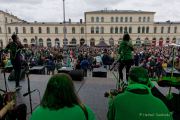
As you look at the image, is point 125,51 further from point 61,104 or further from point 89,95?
point 61,104

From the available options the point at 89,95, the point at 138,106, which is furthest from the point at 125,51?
the point at 138,106

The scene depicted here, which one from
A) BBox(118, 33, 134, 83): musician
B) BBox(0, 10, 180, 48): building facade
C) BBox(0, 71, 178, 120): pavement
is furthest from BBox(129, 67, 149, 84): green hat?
BBox(0, 10, 180, 48): building facade

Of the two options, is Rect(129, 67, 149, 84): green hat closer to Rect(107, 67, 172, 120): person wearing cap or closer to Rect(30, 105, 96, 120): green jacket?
Rect(107, 67, 172, 120): person wearing cap

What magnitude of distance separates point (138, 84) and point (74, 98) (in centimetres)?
88

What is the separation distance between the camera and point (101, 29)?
69.0 m

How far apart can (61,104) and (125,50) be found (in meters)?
4.35

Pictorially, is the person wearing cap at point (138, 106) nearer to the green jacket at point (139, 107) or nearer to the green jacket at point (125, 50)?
the green jacket at point (139, 107)

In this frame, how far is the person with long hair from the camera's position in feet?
6.17

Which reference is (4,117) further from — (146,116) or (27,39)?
(27,39)

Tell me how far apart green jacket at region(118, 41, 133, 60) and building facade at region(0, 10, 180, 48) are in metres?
62.1

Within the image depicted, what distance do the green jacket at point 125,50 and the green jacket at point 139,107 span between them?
373cm

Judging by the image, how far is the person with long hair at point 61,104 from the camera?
6.17 feet

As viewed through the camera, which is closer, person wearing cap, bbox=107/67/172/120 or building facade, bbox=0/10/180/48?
person wearing cap, bbox=107/67/172/120

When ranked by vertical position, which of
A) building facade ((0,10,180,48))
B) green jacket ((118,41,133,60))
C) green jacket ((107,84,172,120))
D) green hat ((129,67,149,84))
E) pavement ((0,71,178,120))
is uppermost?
building facade ((0,10,180,48))
